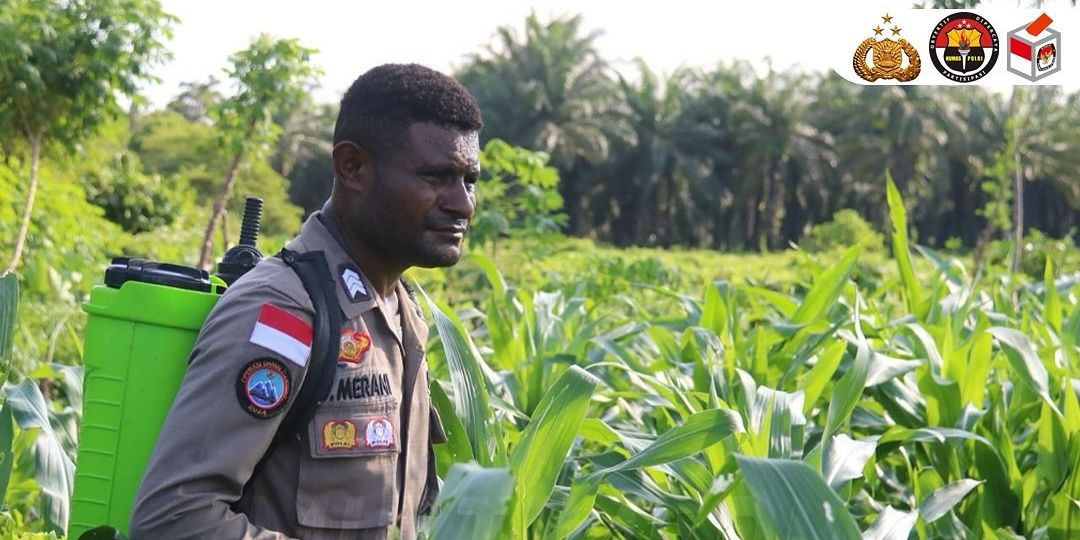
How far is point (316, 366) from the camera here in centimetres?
141

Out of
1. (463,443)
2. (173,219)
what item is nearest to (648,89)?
(173,219)

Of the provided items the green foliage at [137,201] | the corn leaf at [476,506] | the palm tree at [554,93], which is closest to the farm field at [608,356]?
the corn leaf at [476,506]

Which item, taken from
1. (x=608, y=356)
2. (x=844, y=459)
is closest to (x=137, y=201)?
(x=608, y=356)

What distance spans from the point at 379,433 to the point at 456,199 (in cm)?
33

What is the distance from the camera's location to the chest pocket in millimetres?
1435

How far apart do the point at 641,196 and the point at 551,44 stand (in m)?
5.74

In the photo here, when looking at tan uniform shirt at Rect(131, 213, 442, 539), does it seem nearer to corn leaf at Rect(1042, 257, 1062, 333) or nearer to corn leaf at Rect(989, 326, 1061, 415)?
corn leaf at Rect(989, 326, 1061, 415)

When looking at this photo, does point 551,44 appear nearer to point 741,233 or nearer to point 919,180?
point 741,233

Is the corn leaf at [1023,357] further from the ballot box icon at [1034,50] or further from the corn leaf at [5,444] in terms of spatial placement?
the ballot box icon at [1034,50]

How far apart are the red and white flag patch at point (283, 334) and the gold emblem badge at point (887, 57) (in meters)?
5.13

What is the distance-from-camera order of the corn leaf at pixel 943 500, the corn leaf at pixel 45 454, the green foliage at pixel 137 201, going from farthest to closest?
the green foliage at pixel 137 201 < the corn leaf at pixel 943 500 < the corn leaf at pixel 45 454

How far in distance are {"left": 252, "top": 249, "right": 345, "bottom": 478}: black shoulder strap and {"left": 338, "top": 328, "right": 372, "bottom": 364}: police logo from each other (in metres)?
0.04

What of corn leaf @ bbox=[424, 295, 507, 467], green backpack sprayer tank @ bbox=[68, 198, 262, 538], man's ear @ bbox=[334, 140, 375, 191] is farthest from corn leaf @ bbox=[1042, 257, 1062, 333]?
green backpack sprayer tank @ bbox=[68, 198, 262, 538]

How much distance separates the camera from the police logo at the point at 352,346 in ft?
4.83
